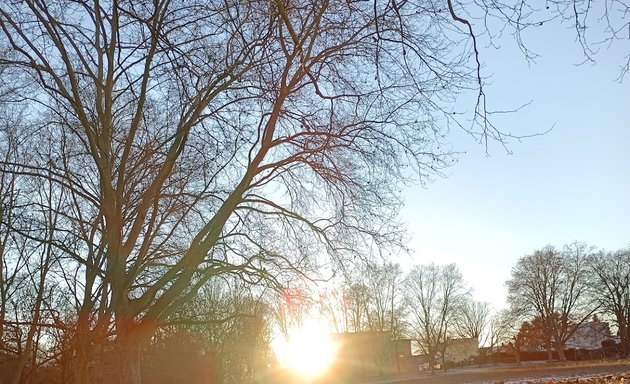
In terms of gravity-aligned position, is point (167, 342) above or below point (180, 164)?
below

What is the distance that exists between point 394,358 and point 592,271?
2229 cm

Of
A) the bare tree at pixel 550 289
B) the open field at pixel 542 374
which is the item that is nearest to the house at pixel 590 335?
the bare tree at pixel 550 289

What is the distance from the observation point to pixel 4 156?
13477 mm

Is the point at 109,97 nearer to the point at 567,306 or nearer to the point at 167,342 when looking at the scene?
the point at 167,342

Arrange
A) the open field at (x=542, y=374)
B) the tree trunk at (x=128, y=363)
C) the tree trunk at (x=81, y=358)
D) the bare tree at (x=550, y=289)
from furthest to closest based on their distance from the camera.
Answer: the bare tree at (x=550, y=289)
the open field at (x=542, y=374)
the tree trunk at (x=128, y=363)
the tree trunk at (x=81, y=358)

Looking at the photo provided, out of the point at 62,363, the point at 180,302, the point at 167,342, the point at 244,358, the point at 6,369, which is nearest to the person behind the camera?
the point at 62,363

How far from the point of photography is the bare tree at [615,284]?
5875 centimetres

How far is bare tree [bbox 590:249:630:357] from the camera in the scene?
58750mm

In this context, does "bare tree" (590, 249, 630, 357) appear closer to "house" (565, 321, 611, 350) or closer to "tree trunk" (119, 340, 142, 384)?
"house" (565, 321, 611, 350)

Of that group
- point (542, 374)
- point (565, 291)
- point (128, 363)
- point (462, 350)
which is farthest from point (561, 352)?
point (128, 363)

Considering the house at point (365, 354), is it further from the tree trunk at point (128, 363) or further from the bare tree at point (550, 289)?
the tree trunk at point (128, 363)

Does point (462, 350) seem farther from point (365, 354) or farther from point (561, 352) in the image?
point (561, 352)

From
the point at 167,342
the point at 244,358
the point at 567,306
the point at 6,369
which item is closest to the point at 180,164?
the point at 6,369

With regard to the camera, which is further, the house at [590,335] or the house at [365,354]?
the house at [590,335]
